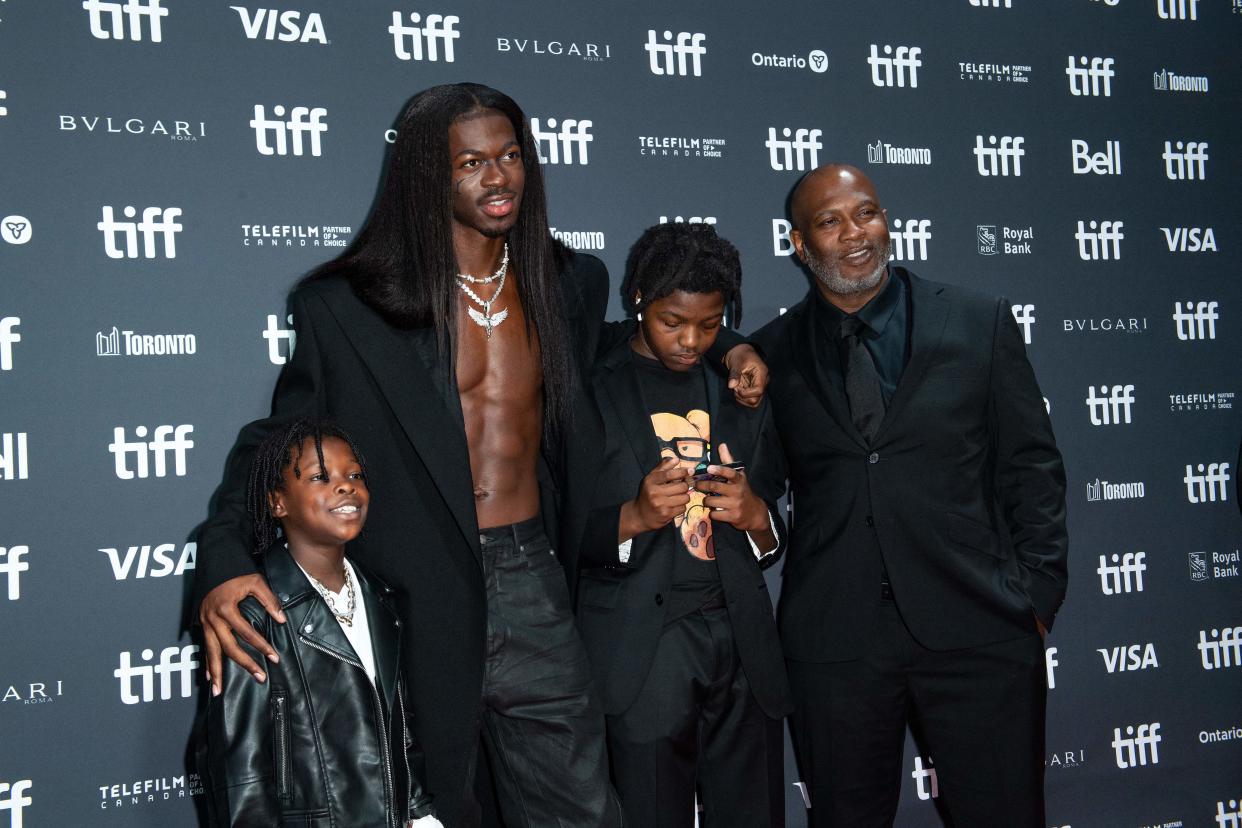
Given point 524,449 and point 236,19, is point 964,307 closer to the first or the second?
point 524,449

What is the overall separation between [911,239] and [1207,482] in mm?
1584

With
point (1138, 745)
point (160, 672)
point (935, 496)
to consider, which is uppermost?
point (935, 496)

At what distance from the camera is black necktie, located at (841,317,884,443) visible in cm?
275

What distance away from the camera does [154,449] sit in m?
2.94

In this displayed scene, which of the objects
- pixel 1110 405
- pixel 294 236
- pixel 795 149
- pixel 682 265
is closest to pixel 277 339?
pixel 294 236

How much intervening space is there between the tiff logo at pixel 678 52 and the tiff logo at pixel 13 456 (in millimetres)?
2231

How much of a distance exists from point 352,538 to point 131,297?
118cm

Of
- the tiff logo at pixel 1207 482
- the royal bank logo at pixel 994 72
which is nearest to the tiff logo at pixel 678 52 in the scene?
the royal bank logo at pixel 994 72

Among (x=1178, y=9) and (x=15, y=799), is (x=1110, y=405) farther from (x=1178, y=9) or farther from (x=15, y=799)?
(x=15, y=799)

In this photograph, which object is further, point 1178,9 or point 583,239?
point 1178,9

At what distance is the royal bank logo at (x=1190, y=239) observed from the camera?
A: 13.5 feet

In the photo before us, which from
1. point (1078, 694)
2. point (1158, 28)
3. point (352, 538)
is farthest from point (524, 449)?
point (1158, 28)

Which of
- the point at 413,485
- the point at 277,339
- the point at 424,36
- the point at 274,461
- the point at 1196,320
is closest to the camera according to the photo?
the point at 274,461

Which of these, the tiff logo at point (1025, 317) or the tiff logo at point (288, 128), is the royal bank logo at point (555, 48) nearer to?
the tiff logo at point (288, 128)
